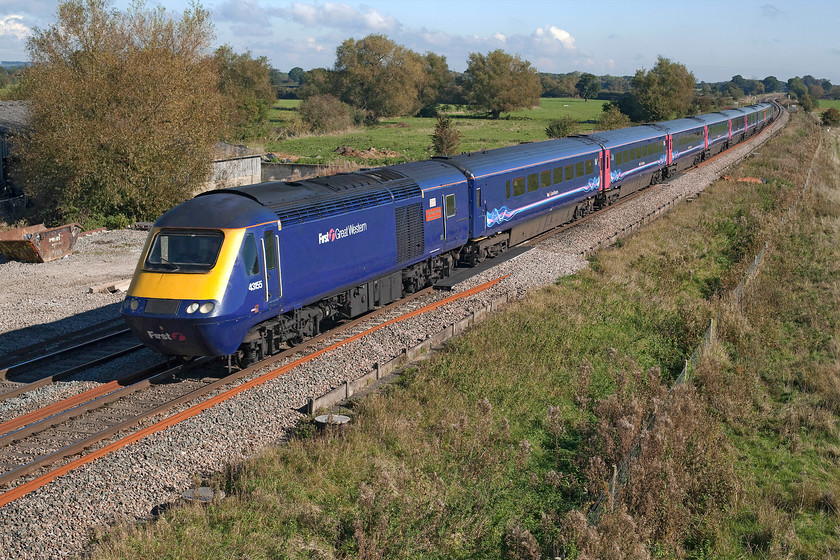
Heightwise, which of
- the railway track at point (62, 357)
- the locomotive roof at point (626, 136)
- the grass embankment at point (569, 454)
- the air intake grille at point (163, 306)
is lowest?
the grass embankment at point (569, 454)

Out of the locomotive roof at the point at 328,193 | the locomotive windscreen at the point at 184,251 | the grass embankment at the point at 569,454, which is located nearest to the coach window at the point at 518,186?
the grass embankment at the point at 569,454

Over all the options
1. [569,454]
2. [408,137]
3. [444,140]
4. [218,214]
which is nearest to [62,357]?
[218,214]

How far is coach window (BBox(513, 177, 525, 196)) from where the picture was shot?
23.4 metres

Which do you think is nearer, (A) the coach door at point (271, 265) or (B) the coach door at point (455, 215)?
(A) the coach door at point (271, 265)

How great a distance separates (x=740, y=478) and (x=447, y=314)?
27.3ft

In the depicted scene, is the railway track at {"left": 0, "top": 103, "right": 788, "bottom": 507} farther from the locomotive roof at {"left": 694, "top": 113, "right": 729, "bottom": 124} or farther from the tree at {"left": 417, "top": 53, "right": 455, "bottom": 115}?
the tree at {"left": 417, "top": 53, "right": 455, "bottom": 115}

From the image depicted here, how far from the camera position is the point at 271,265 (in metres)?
13.4

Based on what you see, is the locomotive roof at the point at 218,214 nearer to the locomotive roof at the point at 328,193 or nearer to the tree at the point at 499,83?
the locomotive roof at the point at 328,193

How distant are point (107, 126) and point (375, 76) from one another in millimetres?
83909

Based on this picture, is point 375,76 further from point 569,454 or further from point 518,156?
point 569,454

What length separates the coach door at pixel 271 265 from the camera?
13172 mm

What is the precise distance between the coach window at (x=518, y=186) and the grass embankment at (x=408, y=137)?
3588 cm

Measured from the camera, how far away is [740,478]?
11.1 meters

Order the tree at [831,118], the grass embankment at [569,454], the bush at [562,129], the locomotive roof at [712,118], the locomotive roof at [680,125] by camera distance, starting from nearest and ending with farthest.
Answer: the grass embankment at [569,454], the locomotive roof at [680,125], the locomotive roof at [712,118], the bush at [562,129], the tree at [831,118]
